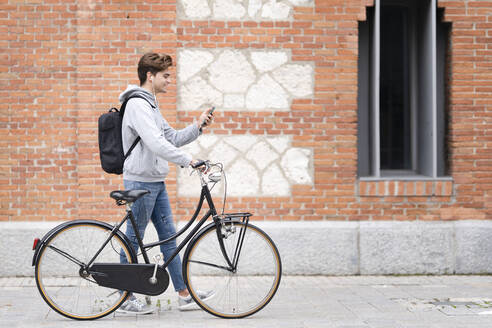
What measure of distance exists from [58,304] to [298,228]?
307 cm

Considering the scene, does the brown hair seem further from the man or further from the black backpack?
the black backpack

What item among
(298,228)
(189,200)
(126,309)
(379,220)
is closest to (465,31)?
(379,220)

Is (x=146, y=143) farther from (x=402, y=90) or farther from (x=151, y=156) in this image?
(x=402, y=90)

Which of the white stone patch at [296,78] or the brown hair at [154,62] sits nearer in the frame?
the brown hair at [154,62]

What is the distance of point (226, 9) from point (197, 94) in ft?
3.45

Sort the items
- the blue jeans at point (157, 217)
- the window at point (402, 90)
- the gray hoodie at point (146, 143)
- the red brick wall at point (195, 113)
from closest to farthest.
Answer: the gray hoodie at point (146, 143), the blue jeans at point (157, 217), the red brick wall at point (195, 113), the window at point (402, 90)

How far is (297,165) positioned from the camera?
289 inches

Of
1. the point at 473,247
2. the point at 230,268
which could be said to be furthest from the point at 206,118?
the point at 473,247

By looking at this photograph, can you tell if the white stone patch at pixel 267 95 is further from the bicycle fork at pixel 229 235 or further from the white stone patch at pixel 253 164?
the bicycle fork at pixel 229 235

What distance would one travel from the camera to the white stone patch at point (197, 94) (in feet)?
24.0

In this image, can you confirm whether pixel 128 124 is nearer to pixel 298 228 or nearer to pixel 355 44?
pixel 298 228

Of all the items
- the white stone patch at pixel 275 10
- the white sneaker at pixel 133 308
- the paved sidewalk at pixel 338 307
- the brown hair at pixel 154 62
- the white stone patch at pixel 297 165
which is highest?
the white stone patch at pixel 275 10

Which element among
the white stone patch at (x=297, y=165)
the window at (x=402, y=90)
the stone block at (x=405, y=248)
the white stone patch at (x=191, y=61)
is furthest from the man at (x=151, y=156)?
the window at (x=402, y=90)

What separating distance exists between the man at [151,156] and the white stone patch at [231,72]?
202 centimetres
